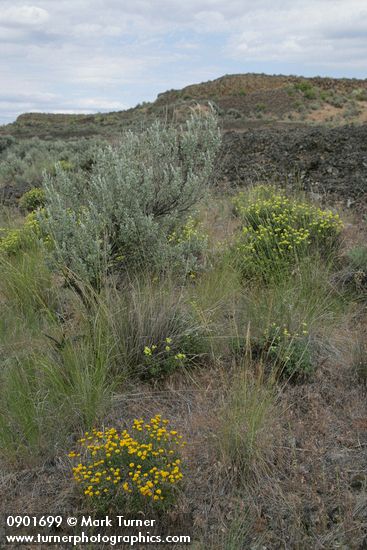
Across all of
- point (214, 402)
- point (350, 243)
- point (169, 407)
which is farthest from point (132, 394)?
point (350, 243)

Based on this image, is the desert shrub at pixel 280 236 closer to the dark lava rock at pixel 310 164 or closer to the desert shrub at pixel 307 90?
the dark lava rock at pixel 310 164

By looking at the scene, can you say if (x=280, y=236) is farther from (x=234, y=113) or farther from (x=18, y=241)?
(x=234, y=113)

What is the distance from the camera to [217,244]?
20.8ft

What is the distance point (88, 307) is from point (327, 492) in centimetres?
241

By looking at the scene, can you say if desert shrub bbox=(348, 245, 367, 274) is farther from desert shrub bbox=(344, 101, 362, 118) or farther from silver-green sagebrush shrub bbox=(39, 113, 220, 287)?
desert shrub bbox=(344, 101, 362, 118)

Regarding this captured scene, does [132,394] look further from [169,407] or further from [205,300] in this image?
[205,300]

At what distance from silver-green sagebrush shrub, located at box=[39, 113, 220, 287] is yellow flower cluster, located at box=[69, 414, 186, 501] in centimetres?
179

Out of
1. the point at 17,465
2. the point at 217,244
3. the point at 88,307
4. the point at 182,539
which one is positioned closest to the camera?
the point at 182,539

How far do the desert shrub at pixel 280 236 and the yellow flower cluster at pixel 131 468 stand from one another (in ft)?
8.91

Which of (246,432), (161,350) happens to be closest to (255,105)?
(161,350)

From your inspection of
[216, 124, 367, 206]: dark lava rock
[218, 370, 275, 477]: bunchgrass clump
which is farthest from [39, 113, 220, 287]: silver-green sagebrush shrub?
[216, 124, 367, 206]: dark lava rock

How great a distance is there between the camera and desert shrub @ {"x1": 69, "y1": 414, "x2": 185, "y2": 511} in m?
2.93

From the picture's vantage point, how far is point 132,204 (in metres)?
5.14

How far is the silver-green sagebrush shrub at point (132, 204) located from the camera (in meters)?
4.85
